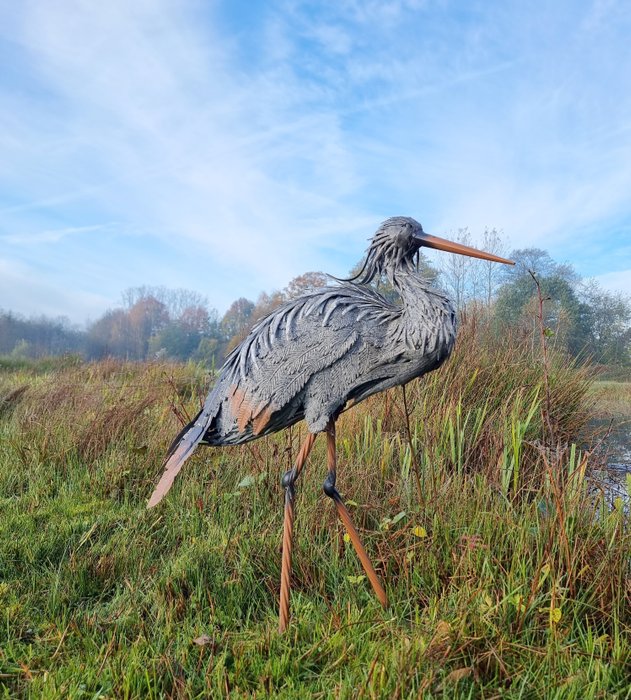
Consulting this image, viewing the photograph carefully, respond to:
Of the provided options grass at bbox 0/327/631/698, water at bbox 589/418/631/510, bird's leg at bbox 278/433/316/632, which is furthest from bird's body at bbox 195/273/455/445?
water at bbox 589/418/631/510

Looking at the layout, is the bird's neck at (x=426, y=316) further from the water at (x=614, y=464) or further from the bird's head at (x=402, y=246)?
the water at (x=614, y=464)

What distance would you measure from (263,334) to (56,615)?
161 cm

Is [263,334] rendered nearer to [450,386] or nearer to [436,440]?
[436,440]

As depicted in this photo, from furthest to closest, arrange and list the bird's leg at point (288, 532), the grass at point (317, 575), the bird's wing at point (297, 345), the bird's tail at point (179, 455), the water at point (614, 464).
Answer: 1. the water at point (614, 464)
2. the bird's tail at point (179, 455)
3. the bird's leg at point (288, 532)
4. the bird's wing at point (297, 345)
5. the grass at point (317, 575)

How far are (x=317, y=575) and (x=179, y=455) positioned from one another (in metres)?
0.96

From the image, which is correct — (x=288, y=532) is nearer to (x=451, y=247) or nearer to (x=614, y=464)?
(x=451, y=247)

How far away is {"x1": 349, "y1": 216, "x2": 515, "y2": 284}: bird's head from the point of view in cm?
187

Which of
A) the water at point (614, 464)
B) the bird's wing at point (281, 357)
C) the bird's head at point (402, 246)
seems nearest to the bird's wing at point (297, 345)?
the bird's wing at point (281, 357)

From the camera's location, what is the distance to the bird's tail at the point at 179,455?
2043 millimetres

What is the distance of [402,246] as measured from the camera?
188 cm

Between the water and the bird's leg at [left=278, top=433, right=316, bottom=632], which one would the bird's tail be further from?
the water

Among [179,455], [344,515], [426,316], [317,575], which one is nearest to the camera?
[426,316]

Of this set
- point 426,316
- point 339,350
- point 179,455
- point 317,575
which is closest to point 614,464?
point 317,575

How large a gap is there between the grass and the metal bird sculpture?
0.99 ft
